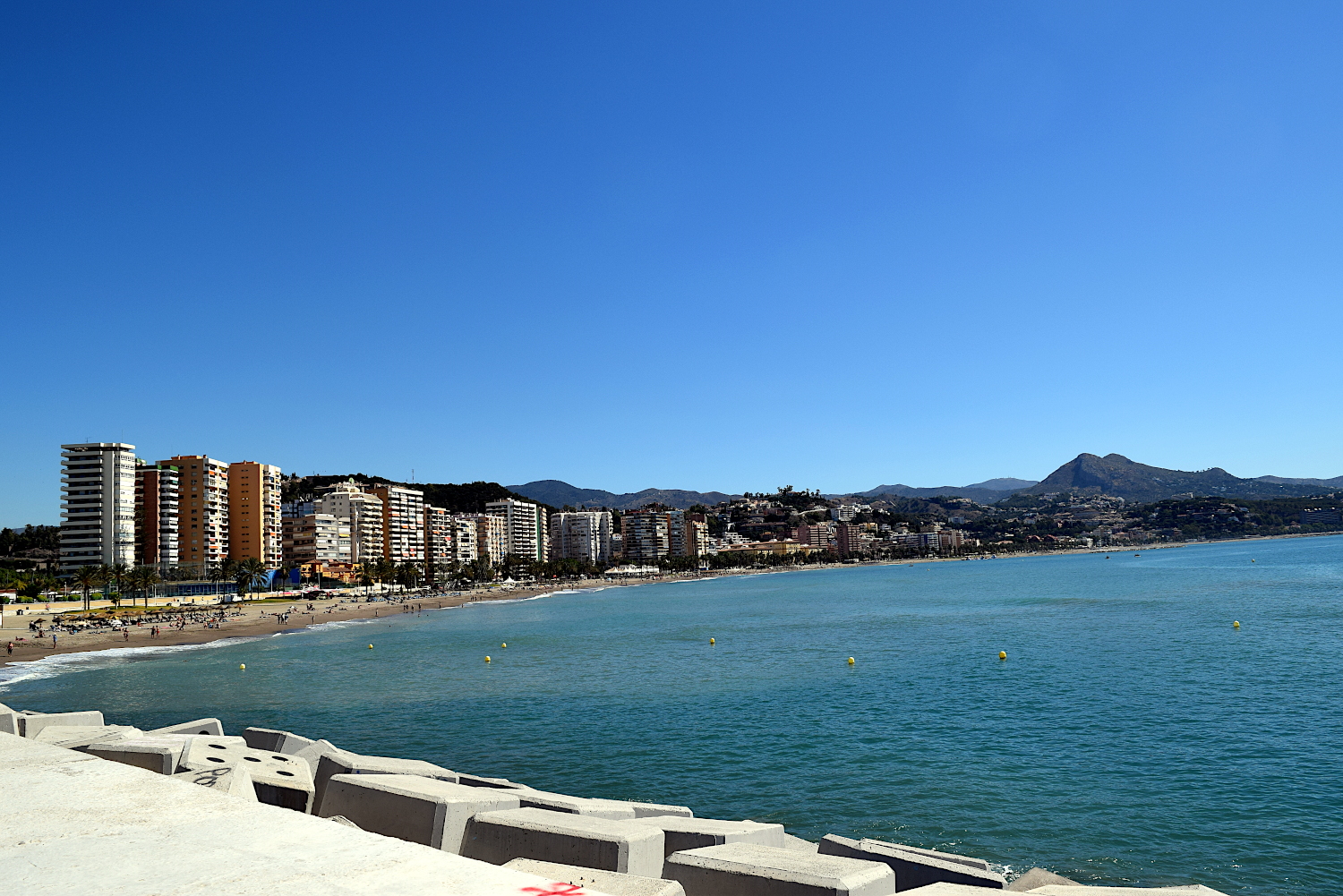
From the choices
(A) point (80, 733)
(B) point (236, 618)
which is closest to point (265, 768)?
(A) point (80, 733)

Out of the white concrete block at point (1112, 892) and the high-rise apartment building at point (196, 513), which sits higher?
the high-rise apartment building at point (196, 513)

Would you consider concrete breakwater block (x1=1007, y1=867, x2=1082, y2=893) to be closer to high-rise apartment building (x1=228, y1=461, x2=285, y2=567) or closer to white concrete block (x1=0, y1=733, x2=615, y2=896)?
white concrete block (x1=0, y1=733, x2=615, y2=896)

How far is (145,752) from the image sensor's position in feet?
30.5

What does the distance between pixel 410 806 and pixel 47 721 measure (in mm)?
9720

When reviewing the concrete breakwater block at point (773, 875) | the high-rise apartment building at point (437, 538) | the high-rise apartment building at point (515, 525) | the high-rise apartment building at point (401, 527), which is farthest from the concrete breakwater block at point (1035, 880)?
the high-rise apartment building at point (515, 525)

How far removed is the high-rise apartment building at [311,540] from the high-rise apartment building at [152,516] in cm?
2063

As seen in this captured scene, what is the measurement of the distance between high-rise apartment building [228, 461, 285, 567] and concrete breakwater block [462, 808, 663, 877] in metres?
128

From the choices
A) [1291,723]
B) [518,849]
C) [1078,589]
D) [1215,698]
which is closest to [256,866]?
[518,849]

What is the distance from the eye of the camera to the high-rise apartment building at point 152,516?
370 feet

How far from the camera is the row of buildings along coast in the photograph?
349ft

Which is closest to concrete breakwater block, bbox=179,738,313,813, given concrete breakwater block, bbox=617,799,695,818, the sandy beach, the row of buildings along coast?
concrete breakwater block, bbox=617,799,695,818

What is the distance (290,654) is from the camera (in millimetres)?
43844

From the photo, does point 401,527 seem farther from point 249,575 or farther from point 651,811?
point 651,811

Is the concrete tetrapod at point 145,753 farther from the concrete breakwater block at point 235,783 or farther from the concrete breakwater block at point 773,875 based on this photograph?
→ the concrete breakwater block at point 773,875
